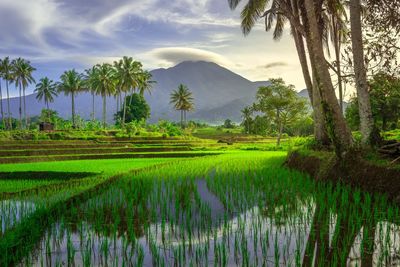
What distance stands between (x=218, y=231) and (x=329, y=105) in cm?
735

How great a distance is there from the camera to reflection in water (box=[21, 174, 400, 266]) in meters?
5.09

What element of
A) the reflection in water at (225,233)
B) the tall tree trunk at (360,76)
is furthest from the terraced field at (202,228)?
the tall tree trunk at (360,76)

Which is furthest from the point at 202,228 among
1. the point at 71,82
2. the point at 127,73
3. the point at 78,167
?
the point at 71,82

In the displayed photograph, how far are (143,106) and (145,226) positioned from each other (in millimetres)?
85803

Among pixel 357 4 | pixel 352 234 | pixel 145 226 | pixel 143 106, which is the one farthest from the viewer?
pixel 143 106

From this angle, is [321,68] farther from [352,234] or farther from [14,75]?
[14,75]

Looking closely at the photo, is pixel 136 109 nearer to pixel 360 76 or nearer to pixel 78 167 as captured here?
pixel 78 167

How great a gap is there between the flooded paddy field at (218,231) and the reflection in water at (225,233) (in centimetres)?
2

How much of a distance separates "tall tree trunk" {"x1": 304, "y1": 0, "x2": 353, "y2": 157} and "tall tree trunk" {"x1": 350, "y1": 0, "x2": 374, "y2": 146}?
69cm

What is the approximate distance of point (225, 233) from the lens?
6.19 metres

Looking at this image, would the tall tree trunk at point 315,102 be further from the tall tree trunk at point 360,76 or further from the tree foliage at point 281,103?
the tree foliage at point 281,103

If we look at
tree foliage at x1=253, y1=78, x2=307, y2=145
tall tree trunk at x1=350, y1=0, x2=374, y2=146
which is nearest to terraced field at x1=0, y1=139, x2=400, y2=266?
tall tree trunk at x1=350, y1=0, x2=374, y2=146

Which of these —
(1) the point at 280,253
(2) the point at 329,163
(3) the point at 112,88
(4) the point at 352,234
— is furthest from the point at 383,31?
(3) the point at 112,88

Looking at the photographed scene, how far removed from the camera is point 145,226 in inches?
263
